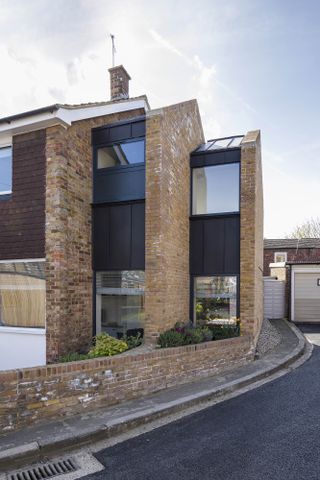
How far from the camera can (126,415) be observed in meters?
4.75

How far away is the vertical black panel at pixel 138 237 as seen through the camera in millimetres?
7734

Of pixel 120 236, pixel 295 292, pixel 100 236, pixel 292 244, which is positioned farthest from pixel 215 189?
pixel 292 244

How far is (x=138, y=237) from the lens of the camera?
25.5ft

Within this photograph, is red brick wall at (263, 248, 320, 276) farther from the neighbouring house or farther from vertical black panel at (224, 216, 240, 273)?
vertical black panel at (224, 216, 240, 273)

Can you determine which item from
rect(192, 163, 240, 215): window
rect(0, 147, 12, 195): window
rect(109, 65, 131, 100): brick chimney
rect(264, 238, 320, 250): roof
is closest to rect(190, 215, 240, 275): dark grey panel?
rect(192, 163, 240, 215): window

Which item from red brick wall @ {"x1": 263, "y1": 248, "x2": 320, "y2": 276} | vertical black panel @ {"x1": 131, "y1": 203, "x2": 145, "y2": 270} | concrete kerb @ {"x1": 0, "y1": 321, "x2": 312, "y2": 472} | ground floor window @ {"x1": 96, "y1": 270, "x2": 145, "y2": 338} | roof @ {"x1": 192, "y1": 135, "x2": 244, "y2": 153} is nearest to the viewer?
concrete kerb @ {"x1": 0, "y1": 321, "x2": 312, "y2": 472}

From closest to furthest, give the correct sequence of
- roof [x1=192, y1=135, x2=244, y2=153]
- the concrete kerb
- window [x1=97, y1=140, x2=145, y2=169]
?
the concrete kerb
window [x1=97, y1=140, x2=145, y2=169]
roof [x1=192, y1=135, x2=244, y2=153]

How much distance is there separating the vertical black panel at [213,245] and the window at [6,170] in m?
5.05

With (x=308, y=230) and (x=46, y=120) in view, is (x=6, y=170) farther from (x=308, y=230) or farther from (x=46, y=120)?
(x=308, y=230)

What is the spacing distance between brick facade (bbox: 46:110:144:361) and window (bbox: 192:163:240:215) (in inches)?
118

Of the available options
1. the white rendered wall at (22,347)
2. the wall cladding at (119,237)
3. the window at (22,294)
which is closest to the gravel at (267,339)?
the wall cladding at (119,237)

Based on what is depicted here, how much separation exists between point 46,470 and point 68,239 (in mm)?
4606

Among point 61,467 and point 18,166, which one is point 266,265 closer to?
point 18,166

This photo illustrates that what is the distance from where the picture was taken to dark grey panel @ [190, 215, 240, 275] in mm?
8422
